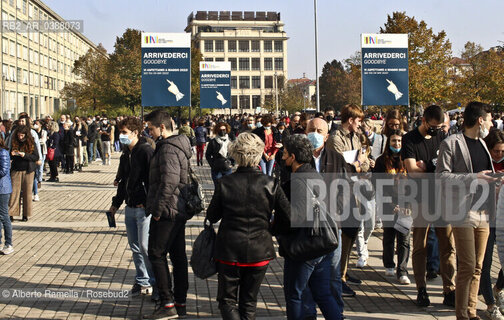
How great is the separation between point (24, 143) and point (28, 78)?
69862 millimetres

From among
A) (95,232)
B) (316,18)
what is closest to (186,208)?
(95,232)

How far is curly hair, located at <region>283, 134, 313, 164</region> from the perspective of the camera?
16.2ft

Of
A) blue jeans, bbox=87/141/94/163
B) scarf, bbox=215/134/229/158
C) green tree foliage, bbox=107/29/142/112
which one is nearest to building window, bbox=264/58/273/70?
green tree foliage, bbox=107/29/142/112

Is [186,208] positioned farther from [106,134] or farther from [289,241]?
[106,134]

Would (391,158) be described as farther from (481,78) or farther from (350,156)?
(481,78)

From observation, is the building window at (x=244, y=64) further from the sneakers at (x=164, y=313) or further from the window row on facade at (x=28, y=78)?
the sneakers at (x=164, y=313)

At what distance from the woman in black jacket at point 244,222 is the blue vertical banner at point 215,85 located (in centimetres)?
2380

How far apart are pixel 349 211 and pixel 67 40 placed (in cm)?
9783

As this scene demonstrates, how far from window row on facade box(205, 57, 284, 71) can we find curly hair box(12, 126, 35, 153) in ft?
429

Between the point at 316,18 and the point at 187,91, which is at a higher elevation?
the point at 316,18

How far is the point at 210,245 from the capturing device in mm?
5117

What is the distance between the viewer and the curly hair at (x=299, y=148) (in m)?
4.95

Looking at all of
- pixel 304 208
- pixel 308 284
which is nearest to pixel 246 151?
pixel 304 208

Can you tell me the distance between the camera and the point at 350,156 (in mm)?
6676
